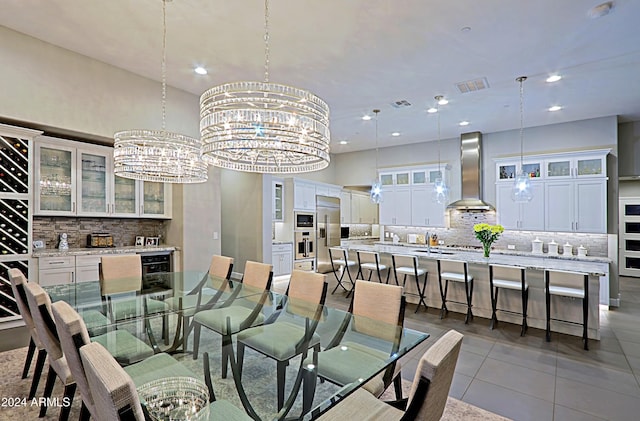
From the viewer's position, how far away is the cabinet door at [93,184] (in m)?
4.48

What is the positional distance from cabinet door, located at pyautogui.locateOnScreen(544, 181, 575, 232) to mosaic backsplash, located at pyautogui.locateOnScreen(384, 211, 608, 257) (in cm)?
35

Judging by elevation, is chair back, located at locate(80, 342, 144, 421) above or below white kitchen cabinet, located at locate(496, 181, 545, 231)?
below

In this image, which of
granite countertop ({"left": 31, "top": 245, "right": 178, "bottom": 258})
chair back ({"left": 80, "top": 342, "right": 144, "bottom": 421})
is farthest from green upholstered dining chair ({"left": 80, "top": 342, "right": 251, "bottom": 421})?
granite countertop ({"left": 31, "top": 245, "right": 178, "bottom": 258})

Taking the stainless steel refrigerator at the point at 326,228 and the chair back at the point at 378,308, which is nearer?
the chair back at the point at 378,308

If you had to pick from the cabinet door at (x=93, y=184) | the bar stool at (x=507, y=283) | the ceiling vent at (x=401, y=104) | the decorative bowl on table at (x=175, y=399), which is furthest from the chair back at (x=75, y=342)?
the ceiling vent at (x=401, y=104)

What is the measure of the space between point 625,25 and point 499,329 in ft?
12.0

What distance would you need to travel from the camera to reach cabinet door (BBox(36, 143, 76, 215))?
413 centimetres

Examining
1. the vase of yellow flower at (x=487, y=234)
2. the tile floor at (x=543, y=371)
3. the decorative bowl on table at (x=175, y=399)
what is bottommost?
the tile floor at (x=543, y=371)

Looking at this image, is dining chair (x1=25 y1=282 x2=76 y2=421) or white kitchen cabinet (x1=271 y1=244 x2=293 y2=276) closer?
dining chair (x1=25 y1=282 x2=76 y2=421)

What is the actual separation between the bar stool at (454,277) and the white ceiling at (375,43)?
269cm

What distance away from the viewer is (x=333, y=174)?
9797 mm

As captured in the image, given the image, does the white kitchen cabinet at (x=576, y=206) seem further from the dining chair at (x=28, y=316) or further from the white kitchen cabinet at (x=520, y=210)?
the dining chair at (x=28, y=316)

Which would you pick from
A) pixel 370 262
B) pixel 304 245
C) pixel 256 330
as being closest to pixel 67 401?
pixel 256 330

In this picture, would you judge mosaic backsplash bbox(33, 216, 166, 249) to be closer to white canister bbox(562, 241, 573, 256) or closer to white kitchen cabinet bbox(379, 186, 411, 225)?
white kitchen cabinet bbox(379, 186, 411, 225)
